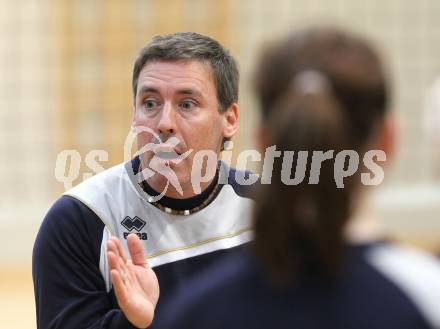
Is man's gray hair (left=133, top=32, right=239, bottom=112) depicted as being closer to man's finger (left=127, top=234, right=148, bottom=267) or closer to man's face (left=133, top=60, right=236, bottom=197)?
man's face (left=133, top=60, right=236, bottom=197)

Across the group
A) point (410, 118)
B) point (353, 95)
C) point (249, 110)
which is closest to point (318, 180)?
point (353, 95)

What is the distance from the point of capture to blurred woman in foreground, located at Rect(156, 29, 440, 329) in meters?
1.16

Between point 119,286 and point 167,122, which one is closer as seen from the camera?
point 119,286

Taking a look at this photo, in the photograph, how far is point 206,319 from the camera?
1222mm

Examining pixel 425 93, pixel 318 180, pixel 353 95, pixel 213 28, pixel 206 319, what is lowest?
pixel 425 93

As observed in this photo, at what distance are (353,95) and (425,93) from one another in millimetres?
6464

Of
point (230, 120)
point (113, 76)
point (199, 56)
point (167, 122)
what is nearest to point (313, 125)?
point (167, 122)

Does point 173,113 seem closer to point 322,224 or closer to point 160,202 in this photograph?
point 160,202

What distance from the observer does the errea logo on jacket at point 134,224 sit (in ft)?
7.41

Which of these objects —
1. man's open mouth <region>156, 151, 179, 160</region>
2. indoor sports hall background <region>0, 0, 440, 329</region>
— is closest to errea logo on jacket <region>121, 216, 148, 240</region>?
man's open mouth <region>156, 151, 179, 160</region>

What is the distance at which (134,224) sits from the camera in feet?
7.45

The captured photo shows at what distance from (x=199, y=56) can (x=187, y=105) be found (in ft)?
0.45

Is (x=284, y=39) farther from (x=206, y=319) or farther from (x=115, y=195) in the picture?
(x=115, y=195)

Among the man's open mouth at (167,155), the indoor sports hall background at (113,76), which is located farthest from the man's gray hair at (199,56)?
the indoor sports hall background at (113,76)
